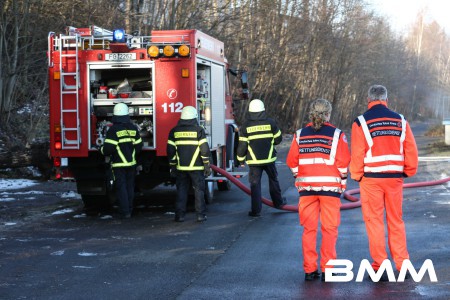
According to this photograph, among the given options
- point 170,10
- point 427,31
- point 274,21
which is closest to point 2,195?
point 170,10

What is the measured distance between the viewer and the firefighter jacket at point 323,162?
25.3 ft

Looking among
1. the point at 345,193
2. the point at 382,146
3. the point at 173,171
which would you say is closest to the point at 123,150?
the point at 173,171

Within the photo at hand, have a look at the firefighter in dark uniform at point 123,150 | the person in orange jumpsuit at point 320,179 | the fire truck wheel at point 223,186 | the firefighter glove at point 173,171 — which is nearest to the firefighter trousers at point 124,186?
the firefighter in dark uniform at point 123,150

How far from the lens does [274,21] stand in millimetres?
41062

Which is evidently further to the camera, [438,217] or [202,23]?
[202,23]

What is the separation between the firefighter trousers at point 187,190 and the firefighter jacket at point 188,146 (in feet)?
0.43

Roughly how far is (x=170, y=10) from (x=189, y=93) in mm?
14980

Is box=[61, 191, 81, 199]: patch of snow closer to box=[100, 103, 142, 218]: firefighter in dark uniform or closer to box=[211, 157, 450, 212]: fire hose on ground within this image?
box=[100, 103, 142, 218]: firefighter in dark uniform

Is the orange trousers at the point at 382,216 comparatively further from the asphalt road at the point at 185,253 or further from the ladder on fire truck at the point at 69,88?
the ladder on fire truck at the point at 69,88

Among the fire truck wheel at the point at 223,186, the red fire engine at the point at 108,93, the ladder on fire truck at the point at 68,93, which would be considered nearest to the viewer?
the red fire engine at the point at 108,93

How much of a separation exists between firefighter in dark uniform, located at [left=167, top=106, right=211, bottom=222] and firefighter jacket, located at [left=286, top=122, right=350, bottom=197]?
438 cm

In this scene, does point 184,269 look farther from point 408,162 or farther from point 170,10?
point 170,10

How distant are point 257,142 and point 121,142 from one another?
2142mm

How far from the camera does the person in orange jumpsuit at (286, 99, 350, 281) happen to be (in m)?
7.61
